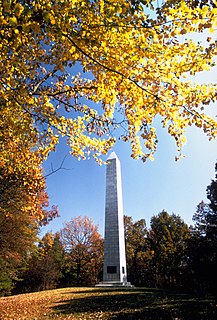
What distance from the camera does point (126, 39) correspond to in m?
2.62

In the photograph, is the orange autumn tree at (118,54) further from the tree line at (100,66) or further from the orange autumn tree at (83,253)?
the orange autumn tree at (83,253)

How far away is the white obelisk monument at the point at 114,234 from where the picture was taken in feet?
59.3

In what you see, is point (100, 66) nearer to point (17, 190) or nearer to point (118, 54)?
point (118, 54)

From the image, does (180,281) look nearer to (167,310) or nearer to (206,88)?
(167,310)

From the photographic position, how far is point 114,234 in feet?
62.5

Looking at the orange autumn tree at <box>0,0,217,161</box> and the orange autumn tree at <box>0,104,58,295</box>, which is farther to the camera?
the orange autumn tree at <box>0,104,58,295</box>

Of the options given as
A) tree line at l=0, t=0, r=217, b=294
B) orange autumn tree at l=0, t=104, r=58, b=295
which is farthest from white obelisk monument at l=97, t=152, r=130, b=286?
tree line at l=0, t=0, r=217, b=294

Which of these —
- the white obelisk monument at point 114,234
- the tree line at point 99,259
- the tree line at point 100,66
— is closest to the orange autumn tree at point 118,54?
the tree line at point 100,66

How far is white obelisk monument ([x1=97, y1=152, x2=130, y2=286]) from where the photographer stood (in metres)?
18.1

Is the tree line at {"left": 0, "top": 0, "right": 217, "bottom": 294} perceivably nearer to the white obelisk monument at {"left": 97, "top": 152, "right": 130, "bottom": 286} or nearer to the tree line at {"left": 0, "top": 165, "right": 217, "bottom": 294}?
the white obelisk monument at {"left": 97, "top": 152, "right": 130, "bottom": 286}

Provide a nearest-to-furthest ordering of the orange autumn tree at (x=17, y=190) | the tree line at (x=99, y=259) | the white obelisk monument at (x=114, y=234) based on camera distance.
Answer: the orange autumn tree at (x=17, y=190)
the white obelisk monument at (x=114, y=234)
the tree line at (x=99, y=259)

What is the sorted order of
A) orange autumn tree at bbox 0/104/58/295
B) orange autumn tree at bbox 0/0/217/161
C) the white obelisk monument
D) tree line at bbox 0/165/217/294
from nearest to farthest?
orange autumn tree at bbox 0/0/217/161 → orange autumn tree at bbox 0/104/58/295 → the white obelisk monument → tree line at bbox 0/165/217/294

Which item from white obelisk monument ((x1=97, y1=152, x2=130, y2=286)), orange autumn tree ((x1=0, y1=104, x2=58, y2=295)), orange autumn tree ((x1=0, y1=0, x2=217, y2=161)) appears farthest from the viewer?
white obelisk monument ((x1=97, y1=152, x2=130, y2=286))

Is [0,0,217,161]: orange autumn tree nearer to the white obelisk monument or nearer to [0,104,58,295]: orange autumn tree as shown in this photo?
[0,104,58,295]: orange autumn tree
